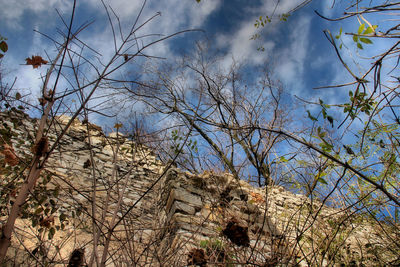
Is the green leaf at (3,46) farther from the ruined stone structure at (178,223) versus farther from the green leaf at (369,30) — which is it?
the green leaf at (369,30)

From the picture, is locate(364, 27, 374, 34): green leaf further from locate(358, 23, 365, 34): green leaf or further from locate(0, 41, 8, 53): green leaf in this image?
locate(0, 41, 8, 53): green leaf

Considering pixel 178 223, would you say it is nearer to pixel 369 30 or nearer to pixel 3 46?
pixel 3 46

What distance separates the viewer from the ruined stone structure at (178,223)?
1686mm

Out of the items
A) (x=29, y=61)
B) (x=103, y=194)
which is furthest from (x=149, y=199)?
(x=29, y=61)

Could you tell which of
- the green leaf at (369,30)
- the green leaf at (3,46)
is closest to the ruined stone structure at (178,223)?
the green leaf at (3,46)

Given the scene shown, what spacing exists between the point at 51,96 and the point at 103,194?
397 centimetres

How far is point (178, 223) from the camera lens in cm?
Answer: 328

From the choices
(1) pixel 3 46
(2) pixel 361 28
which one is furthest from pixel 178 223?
(2) pixel 361 28

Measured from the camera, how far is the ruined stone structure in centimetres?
169

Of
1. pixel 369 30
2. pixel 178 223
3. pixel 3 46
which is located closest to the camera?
pixel 369 30

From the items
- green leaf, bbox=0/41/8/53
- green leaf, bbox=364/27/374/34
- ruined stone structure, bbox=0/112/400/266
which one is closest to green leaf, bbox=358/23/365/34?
green leaf, bbox=364/27/374/34

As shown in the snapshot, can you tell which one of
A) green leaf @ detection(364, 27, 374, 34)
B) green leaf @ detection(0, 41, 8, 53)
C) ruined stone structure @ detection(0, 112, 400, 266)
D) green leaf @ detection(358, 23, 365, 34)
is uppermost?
green leaf @ detection(0, 41, 8, 53)

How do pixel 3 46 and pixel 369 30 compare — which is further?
pixel 3 46

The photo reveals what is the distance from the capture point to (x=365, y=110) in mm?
1727
